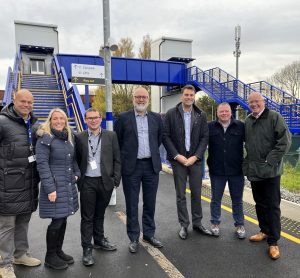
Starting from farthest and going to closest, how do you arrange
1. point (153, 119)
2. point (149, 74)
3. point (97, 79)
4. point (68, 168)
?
point (149, 74), point (97, 79), point (153, 119), point (68, 168)

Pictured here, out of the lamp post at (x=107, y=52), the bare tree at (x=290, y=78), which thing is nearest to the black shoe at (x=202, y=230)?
the lamp post at (x=107, y=52)

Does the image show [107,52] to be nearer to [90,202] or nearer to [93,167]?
[93,167]

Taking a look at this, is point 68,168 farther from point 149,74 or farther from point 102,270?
point 149,74

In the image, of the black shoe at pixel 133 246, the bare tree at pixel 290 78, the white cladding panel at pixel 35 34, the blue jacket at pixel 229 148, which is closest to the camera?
the black shoe at pixel 133 246

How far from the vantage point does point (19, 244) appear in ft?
12.1

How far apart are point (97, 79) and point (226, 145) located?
11.9 ft

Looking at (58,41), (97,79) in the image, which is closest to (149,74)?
(58,41)

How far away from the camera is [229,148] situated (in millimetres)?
4480

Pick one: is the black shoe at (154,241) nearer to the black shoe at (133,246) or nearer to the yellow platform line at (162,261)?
the yellow platform line at (162,261)

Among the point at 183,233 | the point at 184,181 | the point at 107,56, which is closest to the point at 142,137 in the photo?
the point at 184,181

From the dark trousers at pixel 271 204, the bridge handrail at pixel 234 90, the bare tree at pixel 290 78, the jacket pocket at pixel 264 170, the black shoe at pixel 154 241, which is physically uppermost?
the bare tree at pixel 290 78

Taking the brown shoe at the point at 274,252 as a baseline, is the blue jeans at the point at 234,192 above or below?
above

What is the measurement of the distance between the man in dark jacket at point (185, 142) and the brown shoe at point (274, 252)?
0.96 meters

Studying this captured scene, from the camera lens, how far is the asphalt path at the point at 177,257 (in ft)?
11.4
